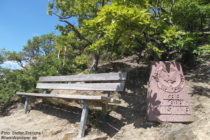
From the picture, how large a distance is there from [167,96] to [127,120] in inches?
42.9

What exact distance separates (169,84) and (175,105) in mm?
503

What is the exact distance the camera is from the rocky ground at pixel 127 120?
3180 millimetres

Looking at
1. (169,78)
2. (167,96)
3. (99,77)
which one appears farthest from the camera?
(99,77)

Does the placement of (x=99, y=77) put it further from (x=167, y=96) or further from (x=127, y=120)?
(x=167, y=96)

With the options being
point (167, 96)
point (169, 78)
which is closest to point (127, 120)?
point (167, 96)

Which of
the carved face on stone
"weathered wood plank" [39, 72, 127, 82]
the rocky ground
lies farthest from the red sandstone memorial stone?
"weathered wood plank" [39, 72, 127, 82]

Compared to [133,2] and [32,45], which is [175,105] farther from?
[32,45]

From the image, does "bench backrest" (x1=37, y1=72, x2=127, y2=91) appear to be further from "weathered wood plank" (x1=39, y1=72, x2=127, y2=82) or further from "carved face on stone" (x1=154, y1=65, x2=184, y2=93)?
"carved face on stone" (x1=154, y1=65, x2=184, y2=93)

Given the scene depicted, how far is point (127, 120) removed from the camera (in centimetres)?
402

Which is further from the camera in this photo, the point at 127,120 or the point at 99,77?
the point at 99,77

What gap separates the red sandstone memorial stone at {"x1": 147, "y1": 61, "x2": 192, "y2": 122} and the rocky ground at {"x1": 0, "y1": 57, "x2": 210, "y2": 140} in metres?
0.19

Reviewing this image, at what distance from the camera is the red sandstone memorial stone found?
364cm

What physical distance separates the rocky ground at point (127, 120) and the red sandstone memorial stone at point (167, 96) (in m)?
0.19

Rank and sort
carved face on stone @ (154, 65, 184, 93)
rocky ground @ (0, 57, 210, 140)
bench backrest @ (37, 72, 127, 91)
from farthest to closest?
carved face on stone @ (154, 65, 184, 93), bench backrest @ (37, 72, 127, 91), rocky ground @ (0, 57, 210, 140)
